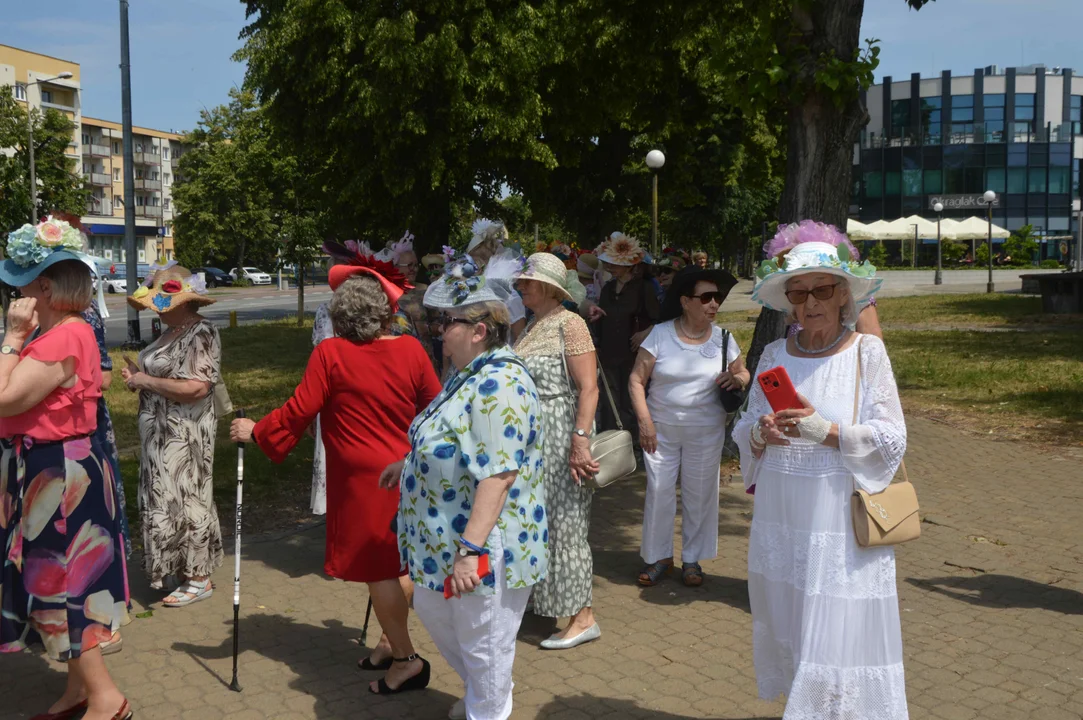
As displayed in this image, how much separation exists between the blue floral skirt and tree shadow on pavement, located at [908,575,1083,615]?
4589 mm

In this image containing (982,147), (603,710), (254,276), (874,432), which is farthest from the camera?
(982,147)

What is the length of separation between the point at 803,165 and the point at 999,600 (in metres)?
4.21

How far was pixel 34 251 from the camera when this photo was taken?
4.37m

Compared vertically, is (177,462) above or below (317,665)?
above

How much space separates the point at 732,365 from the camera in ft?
19.9

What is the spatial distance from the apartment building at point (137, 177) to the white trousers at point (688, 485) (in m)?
83.1

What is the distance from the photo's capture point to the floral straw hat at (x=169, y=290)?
583 cm

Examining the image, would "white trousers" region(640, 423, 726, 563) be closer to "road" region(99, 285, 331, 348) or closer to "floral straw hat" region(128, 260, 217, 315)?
"floral straw hat" region(128, 260, 217, 315)

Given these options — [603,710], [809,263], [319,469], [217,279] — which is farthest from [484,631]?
[217,279]

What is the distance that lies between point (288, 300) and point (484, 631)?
4656cm

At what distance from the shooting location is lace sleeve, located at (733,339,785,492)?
382 cm

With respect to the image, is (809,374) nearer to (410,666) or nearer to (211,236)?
(410,666)

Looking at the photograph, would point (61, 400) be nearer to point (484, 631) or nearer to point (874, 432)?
point (484, 631)

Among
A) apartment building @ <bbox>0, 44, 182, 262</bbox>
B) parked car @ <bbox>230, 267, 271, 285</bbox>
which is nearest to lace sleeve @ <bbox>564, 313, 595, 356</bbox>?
parked car @ <bbox>230, 267, 271, 285</bbox>
